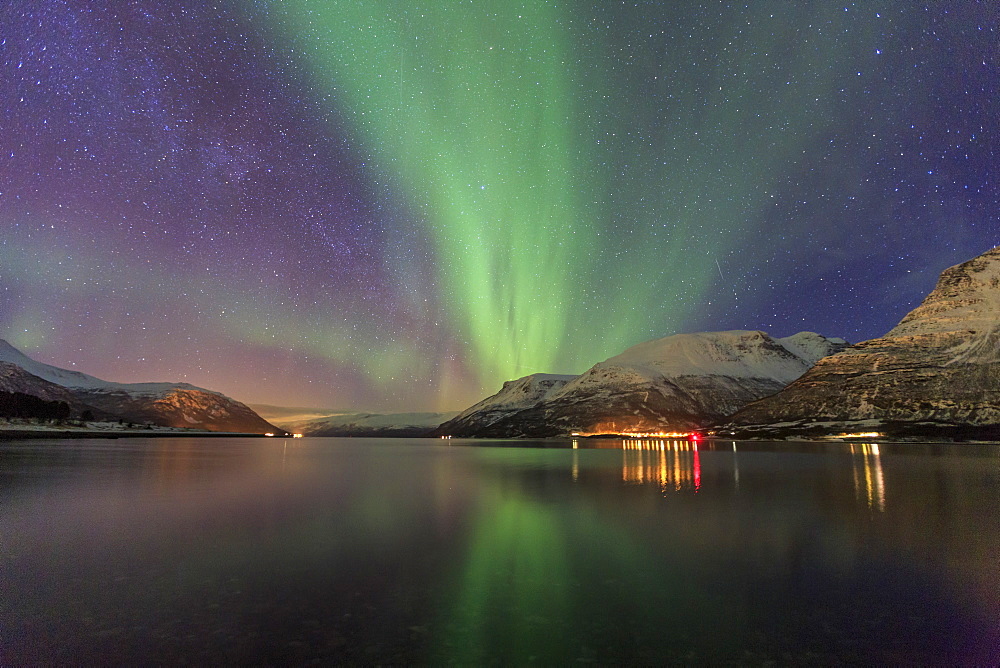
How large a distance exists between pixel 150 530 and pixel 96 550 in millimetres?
4215

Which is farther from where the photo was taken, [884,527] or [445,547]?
[884,527]

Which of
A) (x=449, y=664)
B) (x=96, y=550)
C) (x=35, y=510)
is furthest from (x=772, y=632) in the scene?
(x=35, y=510)

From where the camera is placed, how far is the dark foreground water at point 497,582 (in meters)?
11.9

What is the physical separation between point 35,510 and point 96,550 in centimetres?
Result: 1368

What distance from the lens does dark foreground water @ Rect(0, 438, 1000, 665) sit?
39.0ft

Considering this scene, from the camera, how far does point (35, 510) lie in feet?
97.9

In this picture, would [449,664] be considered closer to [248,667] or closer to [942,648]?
[248,667]

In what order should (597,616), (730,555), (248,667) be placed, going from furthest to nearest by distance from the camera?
1. (730,555)
2. (597,616)
3. (248,667)

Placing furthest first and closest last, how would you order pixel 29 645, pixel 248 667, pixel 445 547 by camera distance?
pixel 445 547 < pixel 29 645 < pixel 248 667

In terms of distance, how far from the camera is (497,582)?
683 inches

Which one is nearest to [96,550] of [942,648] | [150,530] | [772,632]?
[150,530]

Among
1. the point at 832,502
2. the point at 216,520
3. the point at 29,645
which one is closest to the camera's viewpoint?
the point at 29,645

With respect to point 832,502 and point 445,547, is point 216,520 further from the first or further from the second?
point 832,502

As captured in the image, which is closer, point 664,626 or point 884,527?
point 664,626
